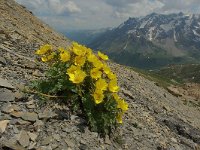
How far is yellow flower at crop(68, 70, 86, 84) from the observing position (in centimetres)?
938

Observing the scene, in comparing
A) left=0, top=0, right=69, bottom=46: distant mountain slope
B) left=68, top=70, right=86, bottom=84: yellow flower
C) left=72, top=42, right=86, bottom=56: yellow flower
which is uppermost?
left=0, top=0, right=69, bottom=46: distant mountain slope

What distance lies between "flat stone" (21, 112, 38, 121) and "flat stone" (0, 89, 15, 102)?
2.29ft

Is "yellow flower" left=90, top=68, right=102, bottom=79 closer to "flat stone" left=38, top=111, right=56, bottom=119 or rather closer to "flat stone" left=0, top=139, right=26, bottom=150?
"flat stone" left=38, top=111, right=56, bottom=119

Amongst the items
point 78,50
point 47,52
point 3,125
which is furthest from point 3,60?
point 3,125

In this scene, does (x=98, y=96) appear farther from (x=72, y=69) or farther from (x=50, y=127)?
(x=50, y=127)

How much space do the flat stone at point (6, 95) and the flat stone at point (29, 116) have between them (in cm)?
70

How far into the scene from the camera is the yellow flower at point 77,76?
9.38 meters

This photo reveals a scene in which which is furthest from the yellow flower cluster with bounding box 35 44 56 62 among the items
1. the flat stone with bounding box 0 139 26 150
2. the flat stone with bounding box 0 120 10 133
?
the flat stone with bounding box 0 139 26 150

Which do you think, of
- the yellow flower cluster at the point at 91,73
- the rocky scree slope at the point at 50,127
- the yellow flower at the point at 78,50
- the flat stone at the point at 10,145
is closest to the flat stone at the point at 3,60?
the rocky scree slope at the point at 50,127

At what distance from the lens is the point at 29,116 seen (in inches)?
365

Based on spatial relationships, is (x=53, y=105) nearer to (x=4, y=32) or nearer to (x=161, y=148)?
(x=161, y=148)

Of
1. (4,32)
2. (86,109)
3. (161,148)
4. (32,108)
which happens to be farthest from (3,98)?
(4,32)

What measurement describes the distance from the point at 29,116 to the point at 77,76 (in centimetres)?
166

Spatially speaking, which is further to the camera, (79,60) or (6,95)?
(79,60)
